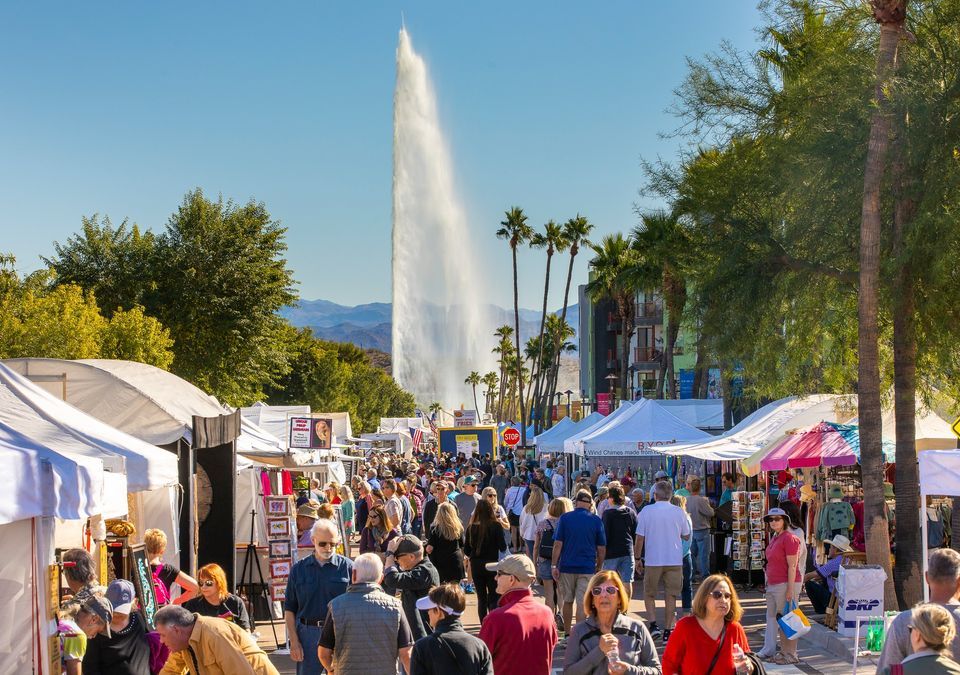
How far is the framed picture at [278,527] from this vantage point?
51.2 ft

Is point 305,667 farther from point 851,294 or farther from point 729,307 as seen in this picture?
point 851,294

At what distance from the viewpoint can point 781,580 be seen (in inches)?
509

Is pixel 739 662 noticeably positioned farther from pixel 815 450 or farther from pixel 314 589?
pixel 815 450

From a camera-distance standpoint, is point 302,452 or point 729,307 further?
point 302,452

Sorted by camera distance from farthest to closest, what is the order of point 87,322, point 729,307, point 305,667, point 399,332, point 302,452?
1. point 399,332
2. point 87,322
3. point 302,452
4. point 729,307
5. point 305,667

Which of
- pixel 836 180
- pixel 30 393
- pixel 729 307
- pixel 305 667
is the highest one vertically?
pixel 836 180

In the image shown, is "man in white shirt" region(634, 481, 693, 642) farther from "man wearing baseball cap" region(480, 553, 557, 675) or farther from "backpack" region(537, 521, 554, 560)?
"man wearing baseball cap" region(480, 553, 557, 675)

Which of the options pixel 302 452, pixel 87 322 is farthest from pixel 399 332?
pixel 302 452

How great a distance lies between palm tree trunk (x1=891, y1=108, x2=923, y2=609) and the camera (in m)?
15.7

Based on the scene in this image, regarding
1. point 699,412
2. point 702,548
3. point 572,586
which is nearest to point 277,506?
point 572,586

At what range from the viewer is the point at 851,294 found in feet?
60.3

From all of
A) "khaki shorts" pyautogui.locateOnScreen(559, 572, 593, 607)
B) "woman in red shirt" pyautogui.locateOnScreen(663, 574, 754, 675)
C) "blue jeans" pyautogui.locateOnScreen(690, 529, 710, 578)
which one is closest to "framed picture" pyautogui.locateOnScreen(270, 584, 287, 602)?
"khaki shorts" pyautogui.locateOnScreen(559, 572, 593, 607)

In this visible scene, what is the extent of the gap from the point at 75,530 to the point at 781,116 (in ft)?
39.6

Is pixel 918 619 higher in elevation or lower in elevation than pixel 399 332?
lower
